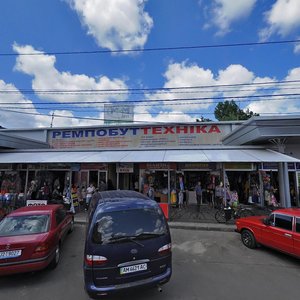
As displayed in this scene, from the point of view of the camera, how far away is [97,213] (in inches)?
174

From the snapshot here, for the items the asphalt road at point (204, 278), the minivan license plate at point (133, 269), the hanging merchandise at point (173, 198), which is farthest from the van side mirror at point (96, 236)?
the hanging merchandise at point (173, 198)

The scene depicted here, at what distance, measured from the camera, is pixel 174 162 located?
12.7m

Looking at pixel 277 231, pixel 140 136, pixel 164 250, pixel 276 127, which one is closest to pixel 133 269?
pixel 164 250

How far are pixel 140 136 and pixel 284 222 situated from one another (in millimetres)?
12868

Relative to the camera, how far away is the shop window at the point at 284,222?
21.0 ft

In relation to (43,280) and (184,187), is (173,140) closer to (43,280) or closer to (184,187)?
(184,187)

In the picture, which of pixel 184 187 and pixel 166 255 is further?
pixel 184 187

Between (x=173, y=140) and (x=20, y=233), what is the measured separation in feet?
43.9

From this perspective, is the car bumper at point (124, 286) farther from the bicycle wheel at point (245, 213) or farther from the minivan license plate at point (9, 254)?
the bicycle wheel at point (245, 213)

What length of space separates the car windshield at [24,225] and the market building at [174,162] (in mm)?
6548

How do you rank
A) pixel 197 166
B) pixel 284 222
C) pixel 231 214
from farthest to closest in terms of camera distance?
pixel 197 166, pixel 231 214, pixel 284 222

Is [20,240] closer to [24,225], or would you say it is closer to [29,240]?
[29,240]

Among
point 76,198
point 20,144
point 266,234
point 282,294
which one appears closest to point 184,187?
point 76,198

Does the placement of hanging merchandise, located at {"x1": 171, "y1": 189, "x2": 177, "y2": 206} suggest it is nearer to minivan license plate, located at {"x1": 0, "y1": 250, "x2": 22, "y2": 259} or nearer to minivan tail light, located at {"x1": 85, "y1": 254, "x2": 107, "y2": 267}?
minivan license plate, located at {"x1": 0, "y1": 250, "x2": 22, "y2": 259}
